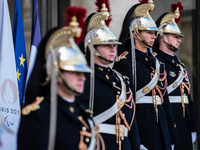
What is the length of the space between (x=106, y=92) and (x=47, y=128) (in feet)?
4.16

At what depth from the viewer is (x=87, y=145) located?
3.50 m

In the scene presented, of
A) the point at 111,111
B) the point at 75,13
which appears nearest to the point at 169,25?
the point at 111,111

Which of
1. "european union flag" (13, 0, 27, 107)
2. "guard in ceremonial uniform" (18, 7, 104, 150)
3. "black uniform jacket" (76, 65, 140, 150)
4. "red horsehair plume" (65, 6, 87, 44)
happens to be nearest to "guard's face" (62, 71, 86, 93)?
"guard in ceremonial uniform" (18, 7, 104, 150)

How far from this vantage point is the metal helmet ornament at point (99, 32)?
14.8ft

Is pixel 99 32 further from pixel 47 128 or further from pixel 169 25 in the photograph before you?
pixel 169 25

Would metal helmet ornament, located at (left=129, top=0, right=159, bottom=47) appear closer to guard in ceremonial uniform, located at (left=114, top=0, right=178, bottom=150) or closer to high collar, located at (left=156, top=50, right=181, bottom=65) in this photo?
guard in ceremonial uniform, located at (left=114, top=0, right=178, bottom=150)

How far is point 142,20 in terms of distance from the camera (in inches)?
216

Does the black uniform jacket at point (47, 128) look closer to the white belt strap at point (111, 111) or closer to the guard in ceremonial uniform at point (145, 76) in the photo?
the white belt strap at point (111, 111)

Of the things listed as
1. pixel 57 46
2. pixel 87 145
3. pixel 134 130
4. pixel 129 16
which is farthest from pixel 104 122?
pixel 129 16

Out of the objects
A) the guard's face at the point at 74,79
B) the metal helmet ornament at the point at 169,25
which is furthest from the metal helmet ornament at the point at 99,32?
the metal helmet ornament at the point at 169,25

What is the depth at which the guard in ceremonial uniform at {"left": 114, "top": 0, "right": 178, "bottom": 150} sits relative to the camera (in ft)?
17.5

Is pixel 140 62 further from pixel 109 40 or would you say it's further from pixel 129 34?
pixel 109 40

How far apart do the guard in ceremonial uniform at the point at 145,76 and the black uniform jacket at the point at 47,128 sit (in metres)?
1.82

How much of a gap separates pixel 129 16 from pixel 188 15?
319cm
